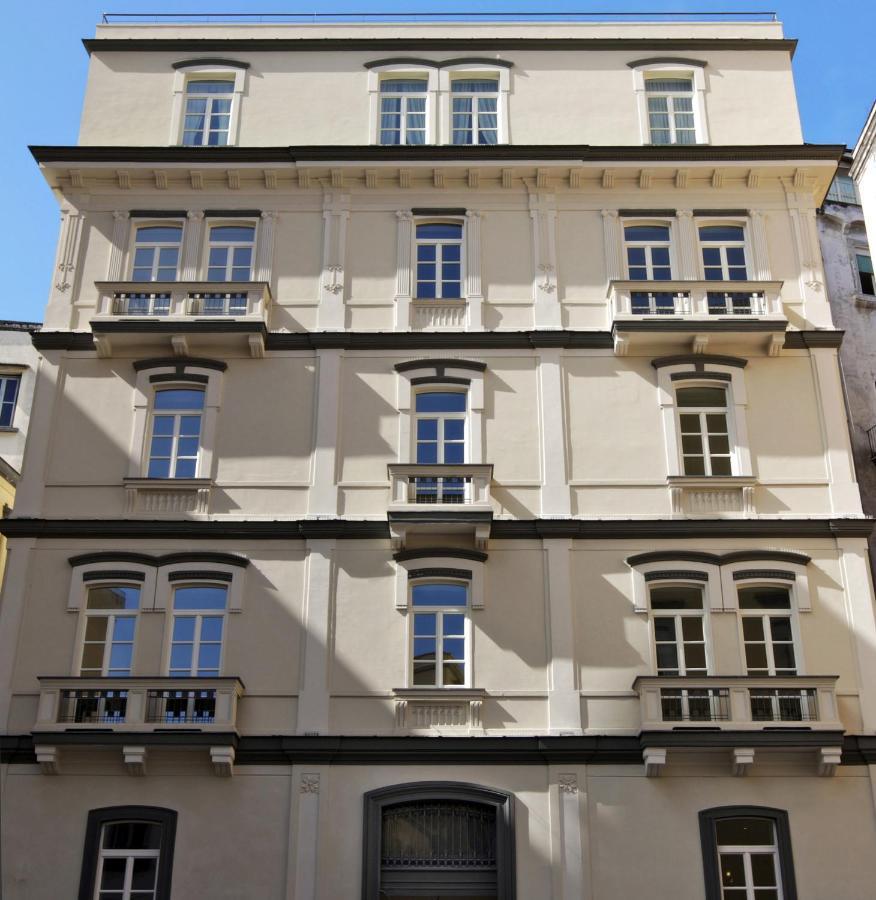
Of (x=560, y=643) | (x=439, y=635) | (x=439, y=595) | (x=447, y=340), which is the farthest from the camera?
(x=447, y=340)

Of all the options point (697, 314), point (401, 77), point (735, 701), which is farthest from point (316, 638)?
point (401, 77)

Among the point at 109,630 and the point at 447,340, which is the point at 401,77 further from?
the point at 109,630

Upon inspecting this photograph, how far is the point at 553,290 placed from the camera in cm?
2605

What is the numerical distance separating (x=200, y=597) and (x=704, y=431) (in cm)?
1098

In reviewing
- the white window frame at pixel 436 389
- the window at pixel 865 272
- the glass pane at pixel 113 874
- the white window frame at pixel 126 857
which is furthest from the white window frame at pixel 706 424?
the glass pane at pixel 113 874

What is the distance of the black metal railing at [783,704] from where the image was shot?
70.7 ft

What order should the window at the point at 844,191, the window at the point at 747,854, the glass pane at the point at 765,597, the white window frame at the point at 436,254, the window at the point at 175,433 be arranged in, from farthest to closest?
the window at the point at 844,191
the white window frame at the point at 436,254
the window at the point at 175,433
the glass pane at the point at 765,597
the window at the point at 747,854

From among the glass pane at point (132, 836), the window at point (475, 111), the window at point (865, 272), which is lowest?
the glass pane at point (132, 836)

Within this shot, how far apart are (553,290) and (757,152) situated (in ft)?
18.9

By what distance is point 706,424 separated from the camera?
2491 centimetres

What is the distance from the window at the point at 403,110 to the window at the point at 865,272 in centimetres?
1279

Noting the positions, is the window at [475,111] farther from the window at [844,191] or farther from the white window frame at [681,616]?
the white window frame at [681,616]

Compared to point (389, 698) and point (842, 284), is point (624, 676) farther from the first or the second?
point (842, 284)

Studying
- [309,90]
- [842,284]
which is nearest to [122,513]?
[309,90]
